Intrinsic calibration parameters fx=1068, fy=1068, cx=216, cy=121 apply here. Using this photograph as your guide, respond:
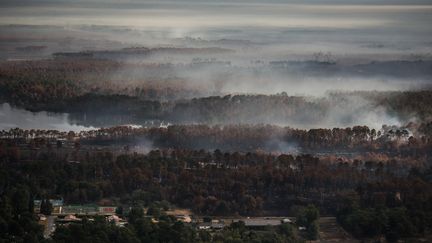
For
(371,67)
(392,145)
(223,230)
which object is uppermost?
(371,67)

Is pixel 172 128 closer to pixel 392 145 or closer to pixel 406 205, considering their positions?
pixel 392 145

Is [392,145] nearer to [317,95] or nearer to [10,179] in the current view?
[317,95]

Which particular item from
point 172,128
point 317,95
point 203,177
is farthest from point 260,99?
point 203,177

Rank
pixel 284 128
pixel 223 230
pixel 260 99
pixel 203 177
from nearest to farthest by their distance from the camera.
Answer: pixel 223 230, pixel 203 177, pixel 284 128, pixel 260 99

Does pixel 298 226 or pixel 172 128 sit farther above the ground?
pixel 172 128

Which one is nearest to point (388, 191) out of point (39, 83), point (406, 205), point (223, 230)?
point (406, 205)

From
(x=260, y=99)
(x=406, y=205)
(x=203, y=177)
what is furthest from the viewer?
(x=260, y=99)

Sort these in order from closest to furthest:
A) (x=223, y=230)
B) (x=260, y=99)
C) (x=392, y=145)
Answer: (x=223, y=230) → (x=392, y=145) → (x=260, y=99)

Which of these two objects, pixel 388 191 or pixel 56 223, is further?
pixel 388 191

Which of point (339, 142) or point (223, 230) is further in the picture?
point (339, 142)

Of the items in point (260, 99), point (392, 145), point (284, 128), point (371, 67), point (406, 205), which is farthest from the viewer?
point (371, 67)
